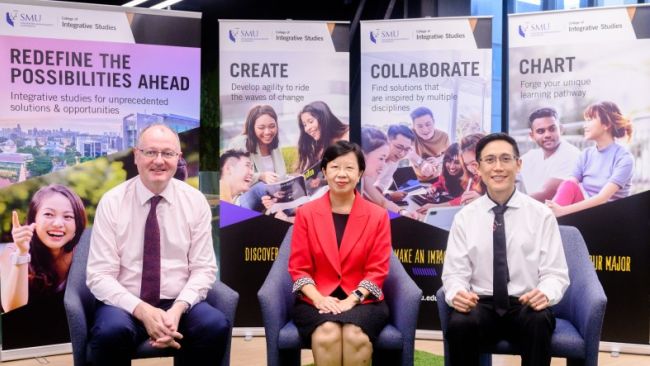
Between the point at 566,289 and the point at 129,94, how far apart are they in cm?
305

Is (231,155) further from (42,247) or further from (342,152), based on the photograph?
(342,152)

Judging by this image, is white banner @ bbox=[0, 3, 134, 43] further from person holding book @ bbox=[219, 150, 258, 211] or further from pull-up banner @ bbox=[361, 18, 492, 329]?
pull-up banner @ bbox=[361, 18, 492, 329]

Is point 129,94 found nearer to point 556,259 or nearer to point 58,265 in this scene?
point 58,265

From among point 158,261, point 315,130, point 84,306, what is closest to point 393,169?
point 315,130

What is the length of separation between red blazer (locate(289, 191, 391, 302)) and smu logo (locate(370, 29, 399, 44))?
2.05 m

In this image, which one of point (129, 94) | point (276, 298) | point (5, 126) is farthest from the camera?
point (129, 94)

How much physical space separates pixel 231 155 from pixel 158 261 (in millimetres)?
1889

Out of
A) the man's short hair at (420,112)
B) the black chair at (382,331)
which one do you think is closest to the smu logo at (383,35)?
the man's short hair at (420,112)

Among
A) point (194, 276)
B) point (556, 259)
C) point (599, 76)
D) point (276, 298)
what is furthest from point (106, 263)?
point (599, 76)

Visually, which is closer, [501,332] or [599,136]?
[501,332]

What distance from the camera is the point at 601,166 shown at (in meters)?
4.76

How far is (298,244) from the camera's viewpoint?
3.47 meters

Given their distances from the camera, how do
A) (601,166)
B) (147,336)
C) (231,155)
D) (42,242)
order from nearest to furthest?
(147,336), (42,242), (601,166), (231,155)

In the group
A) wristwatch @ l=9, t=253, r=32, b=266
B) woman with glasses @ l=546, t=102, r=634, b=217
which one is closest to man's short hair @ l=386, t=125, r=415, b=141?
woman with glasses @ l=546, t=102, r=634, b=217
